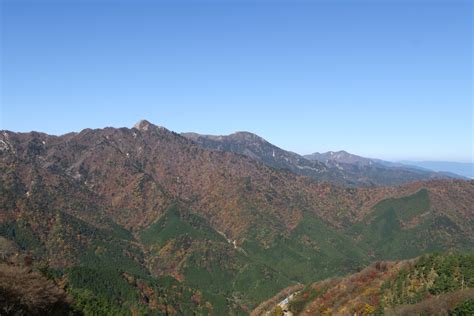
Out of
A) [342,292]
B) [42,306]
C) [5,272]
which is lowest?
[342,292]

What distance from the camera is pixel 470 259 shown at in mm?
149625

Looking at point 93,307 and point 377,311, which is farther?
point 93,307

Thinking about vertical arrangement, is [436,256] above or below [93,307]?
above

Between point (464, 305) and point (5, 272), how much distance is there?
103026 mm

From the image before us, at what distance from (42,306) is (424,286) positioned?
111 m

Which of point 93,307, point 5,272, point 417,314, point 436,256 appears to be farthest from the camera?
point 93,307

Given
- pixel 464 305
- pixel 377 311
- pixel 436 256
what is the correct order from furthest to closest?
pixel 436 256, pixel 377 311, pixel 464 305

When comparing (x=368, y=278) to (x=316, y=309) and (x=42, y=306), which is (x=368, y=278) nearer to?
(x=316, y=309)

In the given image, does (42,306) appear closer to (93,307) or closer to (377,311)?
(93,307)

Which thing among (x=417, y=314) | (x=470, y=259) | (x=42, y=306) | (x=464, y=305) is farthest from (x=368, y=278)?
(x=42, y=306)

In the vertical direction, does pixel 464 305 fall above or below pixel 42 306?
above

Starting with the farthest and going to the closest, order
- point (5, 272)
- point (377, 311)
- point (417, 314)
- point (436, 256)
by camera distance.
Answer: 1. point (436, 256)
2. point (377, 311)
3. point (5, 272)
4. point (417, 314)

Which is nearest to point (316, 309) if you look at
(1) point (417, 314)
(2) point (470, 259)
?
(2) point (470, 259)

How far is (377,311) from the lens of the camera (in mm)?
147875
